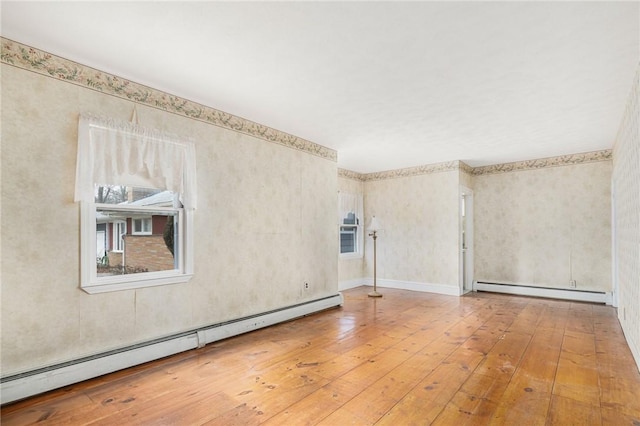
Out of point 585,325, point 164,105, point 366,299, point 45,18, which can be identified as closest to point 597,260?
point 585,325

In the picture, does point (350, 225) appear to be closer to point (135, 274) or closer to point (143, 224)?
point (143, 224)

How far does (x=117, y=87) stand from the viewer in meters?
3.07

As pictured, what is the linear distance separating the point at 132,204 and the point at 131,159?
1.44ft

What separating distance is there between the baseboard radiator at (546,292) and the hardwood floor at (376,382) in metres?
1.67

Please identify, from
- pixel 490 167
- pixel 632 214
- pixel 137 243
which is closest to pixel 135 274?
pixel 137 243

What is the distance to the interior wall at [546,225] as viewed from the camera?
19.1 ft

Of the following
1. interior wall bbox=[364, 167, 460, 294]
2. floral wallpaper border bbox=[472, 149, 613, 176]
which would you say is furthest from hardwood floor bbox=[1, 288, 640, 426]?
floral wallpaper border bbox=[472, 149, 613, 176]

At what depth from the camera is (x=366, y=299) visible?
20.3ft

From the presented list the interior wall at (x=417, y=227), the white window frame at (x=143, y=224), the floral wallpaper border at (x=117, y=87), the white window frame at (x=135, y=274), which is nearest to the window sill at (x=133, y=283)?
the white window frame at (x=135, y=274)

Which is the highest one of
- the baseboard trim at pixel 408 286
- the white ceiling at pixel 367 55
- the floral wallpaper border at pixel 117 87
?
the white ceiling at pixel 367 55

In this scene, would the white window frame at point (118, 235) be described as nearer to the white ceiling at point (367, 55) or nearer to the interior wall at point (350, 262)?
the white ceiling at point (367, 55)

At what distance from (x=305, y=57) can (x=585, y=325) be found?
4.97 m

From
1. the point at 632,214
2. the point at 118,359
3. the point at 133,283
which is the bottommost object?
the point at 118,359

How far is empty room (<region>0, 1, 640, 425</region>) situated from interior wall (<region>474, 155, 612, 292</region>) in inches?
41.0
